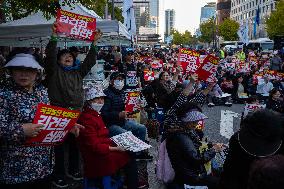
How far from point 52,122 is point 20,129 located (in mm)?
271

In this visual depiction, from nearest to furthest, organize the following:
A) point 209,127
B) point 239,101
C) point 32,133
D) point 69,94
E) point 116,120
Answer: point 32,133 → point 69,94 → point 116,120 → point 209,127 → point 239,101

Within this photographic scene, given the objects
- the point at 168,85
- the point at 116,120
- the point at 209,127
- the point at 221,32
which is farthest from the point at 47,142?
the point at 221,32

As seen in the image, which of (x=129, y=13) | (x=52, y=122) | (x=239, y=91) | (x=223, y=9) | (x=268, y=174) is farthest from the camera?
(x=223, y=9)

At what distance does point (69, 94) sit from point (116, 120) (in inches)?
32.8

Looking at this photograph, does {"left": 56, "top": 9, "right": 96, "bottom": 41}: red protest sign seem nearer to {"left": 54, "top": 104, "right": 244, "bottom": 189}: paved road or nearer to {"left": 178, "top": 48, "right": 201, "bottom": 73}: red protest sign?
{"left": 54, "top": 104, "right": 244, "bottom": 189}: paved road

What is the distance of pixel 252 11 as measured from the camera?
4097 inches

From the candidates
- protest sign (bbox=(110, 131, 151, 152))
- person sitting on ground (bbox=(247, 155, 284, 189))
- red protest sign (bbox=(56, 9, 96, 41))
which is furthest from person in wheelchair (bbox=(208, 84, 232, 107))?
person sitting on ground (bbox=(247, 155, 284, 189))

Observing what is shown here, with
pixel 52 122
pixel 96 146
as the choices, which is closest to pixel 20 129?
pixel 52 122

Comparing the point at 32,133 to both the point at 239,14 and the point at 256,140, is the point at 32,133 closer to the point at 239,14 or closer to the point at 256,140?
the point at 256,140

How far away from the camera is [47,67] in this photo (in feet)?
16.9

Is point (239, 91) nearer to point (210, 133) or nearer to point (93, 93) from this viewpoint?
point (210, 133)

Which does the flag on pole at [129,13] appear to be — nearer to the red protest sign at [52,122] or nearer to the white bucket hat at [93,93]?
the white bucket hat at [93,93]

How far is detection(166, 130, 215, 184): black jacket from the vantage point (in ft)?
14.6

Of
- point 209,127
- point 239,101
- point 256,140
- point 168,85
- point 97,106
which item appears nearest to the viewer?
point 256,140
